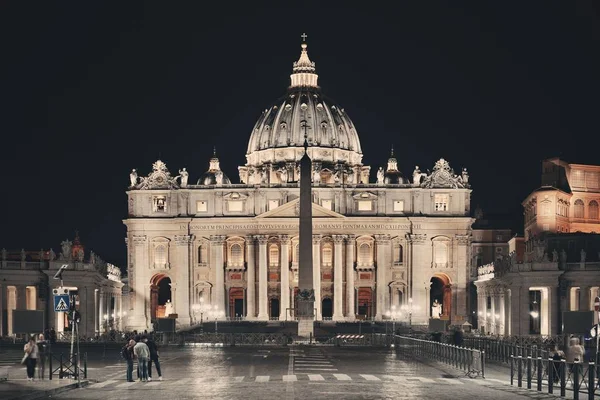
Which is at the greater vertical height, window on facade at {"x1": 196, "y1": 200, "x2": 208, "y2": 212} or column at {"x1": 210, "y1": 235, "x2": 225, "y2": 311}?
window on facade at {"x1": 196, "y1": 200, "x2": 208, "y2": 212}

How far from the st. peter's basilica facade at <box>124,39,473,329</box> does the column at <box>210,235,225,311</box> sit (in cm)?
12

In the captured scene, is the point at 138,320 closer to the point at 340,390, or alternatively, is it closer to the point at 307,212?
the point at 307,212

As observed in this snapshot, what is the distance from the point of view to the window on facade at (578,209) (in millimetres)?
153250

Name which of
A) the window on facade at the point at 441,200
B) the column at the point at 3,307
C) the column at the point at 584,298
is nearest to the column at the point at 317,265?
the window on facade at the point at 441,200

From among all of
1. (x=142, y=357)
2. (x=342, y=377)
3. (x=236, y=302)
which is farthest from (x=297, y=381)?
(x=236, y=302)

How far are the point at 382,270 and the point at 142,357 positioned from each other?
11931cm

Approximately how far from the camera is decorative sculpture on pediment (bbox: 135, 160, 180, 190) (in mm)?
174625

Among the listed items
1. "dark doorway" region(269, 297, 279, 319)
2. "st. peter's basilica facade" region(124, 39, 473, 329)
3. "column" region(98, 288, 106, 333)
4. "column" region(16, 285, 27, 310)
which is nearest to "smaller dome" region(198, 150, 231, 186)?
"st. peter's basilica facade" region(124, 39, 473, 329)

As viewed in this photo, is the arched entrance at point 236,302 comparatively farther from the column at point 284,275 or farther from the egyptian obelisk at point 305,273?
the egyptian obelisk at point 305,273

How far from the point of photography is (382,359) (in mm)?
74938

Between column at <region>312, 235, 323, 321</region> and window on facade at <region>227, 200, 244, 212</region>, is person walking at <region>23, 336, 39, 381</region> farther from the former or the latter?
window on facade at <region>227, 200, 244, 212</region>

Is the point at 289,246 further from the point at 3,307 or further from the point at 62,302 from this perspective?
the point at 62,302

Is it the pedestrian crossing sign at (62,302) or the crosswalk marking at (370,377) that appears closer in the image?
the pedestrian crossing sign at (62,302)

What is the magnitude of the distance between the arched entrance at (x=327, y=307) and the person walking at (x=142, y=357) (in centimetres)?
12147
